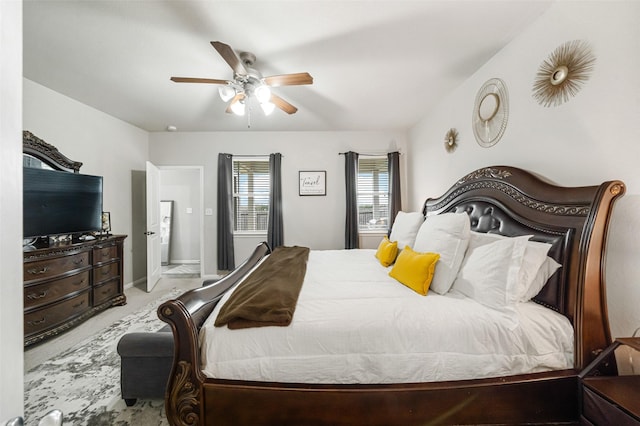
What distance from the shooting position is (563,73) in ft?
5.16

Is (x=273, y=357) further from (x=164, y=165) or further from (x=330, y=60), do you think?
(x=164, y=165)

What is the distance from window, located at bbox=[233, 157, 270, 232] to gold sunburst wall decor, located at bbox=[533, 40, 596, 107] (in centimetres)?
372

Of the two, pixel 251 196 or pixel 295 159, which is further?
pixel 251 196

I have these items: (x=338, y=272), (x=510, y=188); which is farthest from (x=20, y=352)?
(x=510, y=188)

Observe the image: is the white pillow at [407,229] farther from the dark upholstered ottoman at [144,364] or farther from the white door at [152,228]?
the white door at [152,228]

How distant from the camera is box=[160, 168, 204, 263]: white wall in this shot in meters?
5.70

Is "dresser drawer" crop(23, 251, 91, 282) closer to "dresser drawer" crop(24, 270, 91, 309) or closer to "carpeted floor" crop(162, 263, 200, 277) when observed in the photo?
"dresser drawer" crop(24, 270, 91, 309)

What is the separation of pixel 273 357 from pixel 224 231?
335cm

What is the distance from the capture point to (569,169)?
5.13 feet

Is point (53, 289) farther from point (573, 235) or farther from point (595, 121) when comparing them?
point (595, 121)

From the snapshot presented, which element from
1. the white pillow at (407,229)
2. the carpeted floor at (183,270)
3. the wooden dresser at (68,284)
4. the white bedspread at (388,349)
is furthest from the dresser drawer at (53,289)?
the white pillow at (407,229)

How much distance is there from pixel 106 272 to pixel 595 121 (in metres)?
4.75

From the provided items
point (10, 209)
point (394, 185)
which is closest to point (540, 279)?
point (10, 209)

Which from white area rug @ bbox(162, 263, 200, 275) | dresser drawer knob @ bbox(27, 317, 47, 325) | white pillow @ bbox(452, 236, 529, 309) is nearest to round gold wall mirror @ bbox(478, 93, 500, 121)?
white pillow @ bbox(452, 236, 529, 309)
